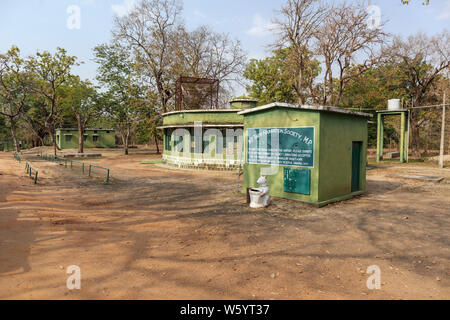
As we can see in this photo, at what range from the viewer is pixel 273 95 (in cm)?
3641

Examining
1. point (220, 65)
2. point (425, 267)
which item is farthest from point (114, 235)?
point (220, 65)

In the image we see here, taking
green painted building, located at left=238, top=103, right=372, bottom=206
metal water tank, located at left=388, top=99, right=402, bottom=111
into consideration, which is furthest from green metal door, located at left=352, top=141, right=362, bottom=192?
metal water tank, located at left=388, top=99, right=402, bottom=111

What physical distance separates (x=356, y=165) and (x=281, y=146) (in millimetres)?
3678

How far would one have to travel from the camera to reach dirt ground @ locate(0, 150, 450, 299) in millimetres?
4449

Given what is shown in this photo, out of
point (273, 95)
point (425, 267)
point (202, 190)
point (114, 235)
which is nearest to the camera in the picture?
point (425, 267)

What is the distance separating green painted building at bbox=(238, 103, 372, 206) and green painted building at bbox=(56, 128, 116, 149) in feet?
160

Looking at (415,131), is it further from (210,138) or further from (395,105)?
(210,138)

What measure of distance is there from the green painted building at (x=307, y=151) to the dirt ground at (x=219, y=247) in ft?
2.32

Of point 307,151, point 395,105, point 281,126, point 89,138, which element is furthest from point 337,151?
point 89,138

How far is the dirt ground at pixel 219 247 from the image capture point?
4.45 metres

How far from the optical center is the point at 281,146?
10797mm

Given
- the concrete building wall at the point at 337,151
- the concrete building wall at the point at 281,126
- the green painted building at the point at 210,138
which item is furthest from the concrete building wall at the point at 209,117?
the concrete building wall at the point at 337,151
